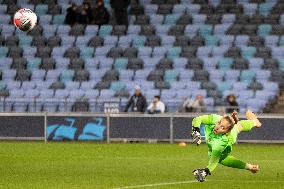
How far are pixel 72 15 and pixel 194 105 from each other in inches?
372

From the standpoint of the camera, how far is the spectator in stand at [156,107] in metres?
33.3

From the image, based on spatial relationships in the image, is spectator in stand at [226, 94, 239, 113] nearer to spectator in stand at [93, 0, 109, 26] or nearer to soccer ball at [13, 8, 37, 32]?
spectator in stand at [93, 0, 109, 26]

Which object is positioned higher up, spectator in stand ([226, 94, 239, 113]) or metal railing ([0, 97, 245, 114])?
spectator in stand ([226, 94, 239, 113])

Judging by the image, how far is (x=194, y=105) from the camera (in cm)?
3375

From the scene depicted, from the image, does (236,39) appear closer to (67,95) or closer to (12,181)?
(67,95)

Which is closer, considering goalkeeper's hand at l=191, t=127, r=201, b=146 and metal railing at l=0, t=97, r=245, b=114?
goalkeeper's hand at l=191, t=127, r=201, b=146

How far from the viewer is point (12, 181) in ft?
59.5

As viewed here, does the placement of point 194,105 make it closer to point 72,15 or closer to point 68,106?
point 68,106

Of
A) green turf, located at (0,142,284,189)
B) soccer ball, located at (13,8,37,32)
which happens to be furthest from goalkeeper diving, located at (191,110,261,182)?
soccer ball, located at (13,8,37,32)

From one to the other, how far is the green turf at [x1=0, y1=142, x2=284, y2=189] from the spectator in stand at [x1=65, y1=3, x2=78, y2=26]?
992 centimetres

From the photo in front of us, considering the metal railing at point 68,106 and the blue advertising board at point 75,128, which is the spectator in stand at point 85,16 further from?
the blue advertising board at point 75,128

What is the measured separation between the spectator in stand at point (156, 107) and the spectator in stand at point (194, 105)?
Result: 0.97 metres

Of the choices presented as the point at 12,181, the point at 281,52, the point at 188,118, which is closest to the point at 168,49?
the point at 281,52

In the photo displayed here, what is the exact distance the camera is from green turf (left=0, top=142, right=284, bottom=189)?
18.0 meters
